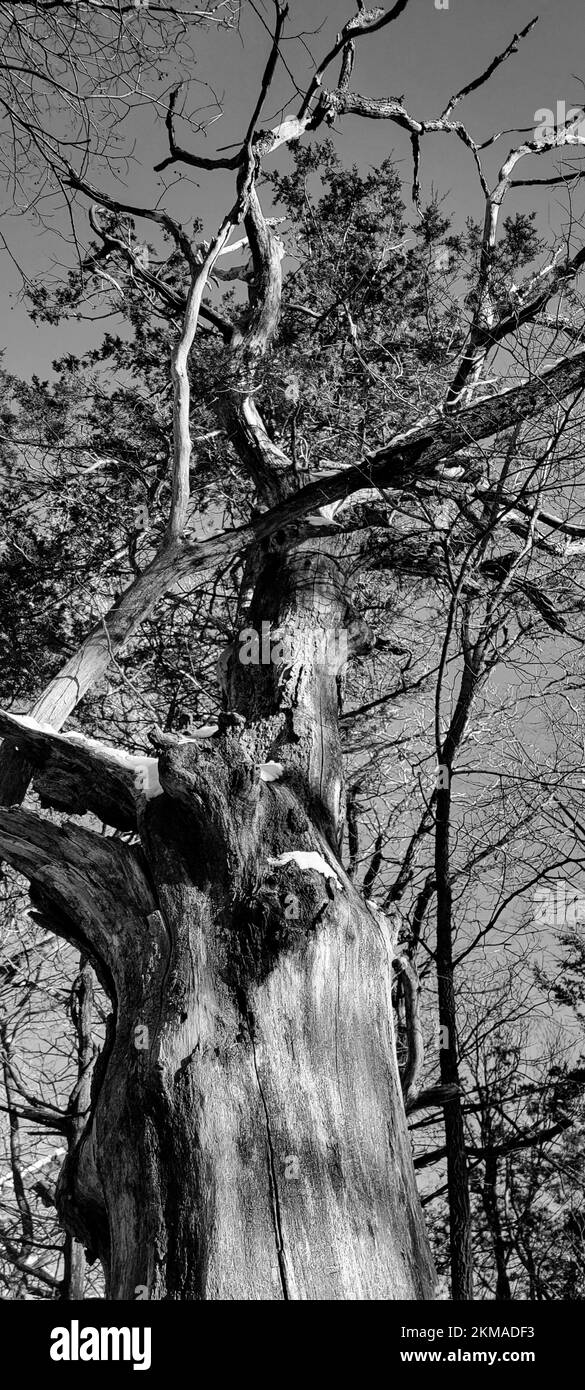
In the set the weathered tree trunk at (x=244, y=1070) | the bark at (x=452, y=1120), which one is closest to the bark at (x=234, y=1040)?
the weathered tree trunk at (x=244, y=1070)

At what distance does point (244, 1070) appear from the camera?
9.20ft

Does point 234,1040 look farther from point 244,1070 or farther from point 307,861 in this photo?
point 307,861

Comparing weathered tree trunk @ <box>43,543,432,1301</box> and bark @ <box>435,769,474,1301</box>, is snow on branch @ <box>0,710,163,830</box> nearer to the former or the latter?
weathered tree trunk @ <box>43,543,432,1301</box>

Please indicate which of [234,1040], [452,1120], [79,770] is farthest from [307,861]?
[452,1120]

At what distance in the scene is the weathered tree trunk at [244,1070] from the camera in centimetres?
255

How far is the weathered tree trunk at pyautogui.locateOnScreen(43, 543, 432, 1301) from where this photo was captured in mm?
2547

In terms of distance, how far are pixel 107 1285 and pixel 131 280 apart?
6.59m

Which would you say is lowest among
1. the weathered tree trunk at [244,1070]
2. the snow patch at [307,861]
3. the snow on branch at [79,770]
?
the weathered tree trunk at [244,1070]

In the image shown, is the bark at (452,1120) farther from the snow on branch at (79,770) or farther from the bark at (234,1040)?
the snow on branch at (79,770)

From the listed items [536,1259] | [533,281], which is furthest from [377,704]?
[536,1259]

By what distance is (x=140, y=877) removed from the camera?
3400 mm

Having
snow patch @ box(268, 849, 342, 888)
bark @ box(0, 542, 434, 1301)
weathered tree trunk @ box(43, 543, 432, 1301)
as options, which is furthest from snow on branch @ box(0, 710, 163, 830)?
snow patch @ box(268, 849, 342, 888)
